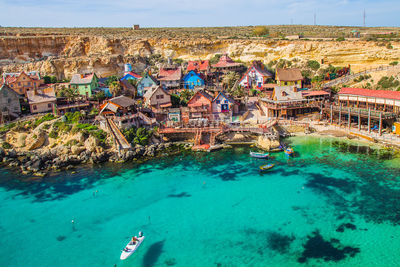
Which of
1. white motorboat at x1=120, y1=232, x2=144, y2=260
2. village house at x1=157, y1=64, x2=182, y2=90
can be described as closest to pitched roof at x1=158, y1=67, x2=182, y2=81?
village house at x1=157, y1=64, x2=182, y2=90

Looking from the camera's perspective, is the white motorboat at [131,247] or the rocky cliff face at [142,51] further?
the rocky cliff face at [142,51]

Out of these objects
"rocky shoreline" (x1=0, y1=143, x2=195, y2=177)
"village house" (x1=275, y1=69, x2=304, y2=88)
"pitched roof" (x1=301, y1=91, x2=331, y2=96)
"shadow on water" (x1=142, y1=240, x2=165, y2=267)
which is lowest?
"shadow on water" (x1=142, y1=240, x2=165, y2=267)

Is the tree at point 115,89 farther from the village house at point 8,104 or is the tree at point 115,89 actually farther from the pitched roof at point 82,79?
the village house at point 8,104

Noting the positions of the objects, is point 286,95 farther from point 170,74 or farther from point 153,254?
point 153,254

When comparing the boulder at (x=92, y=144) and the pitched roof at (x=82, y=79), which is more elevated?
the pitched roof at (x=82, y=79)

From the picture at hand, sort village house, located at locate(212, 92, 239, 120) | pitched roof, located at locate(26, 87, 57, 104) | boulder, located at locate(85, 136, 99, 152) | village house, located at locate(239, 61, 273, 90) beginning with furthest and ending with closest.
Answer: village house, located at locate(239, 61, 273, 90) → village house, located at locate(212, 92, 239, 120) → pitched roof, located at locate(26, 87, 57, 104) → boulder, located at locate(85, 136, 99, 152)

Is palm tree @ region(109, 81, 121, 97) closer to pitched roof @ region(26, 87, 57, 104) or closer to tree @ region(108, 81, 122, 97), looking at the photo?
tree @ region(108, 81, 122, 97)

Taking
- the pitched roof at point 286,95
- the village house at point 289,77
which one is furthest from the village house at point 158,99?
the village house at point 289,77
